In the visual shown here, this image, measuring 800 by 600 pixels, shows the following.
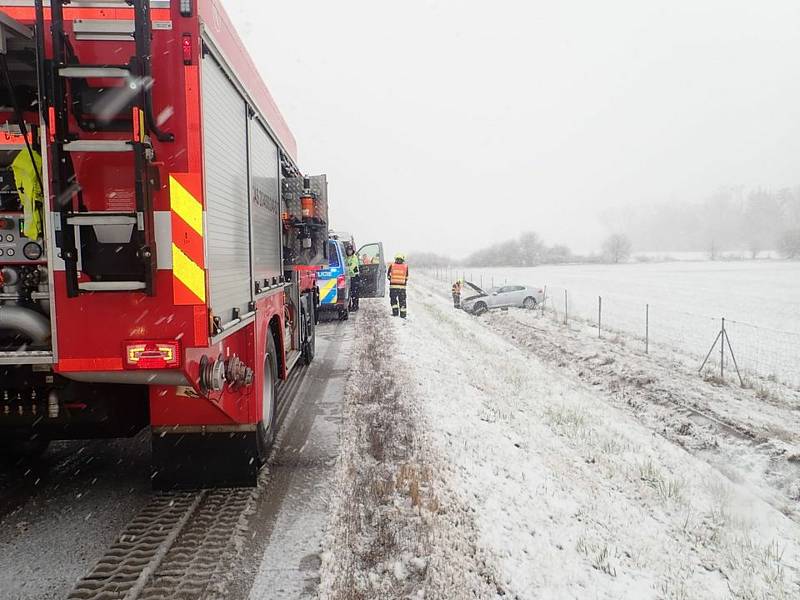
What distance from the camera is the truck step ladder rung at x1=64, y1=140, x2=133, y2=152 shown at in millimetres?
2850

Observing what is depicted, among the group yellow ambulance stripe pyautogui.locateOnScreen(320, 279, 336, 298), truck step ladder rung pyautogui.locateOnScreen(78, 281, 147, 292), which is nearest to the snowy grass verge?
truck step ladder rung pyautogui.locateOnScreen(78, 281, 147, 292)

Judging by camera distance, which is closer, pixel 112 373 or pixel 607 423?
pixel 112 373

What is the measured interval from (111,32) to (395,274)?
515 inches

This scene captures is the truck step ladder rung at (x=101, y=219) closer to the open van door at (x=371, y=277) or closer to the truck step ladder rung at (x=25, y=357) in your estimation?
the truck step ladder rung at (x=25, y=357)

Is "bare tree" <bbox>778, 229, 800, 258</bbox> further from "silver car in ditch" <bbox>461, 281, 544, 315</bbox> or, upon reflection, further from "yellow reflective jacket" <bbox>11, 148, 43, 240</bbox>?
"yellow reflective jacket" <bbox>11, 148, 43, 240</bbox>

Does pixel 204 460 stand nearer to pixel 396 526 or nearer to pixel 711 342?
pixel 396 526

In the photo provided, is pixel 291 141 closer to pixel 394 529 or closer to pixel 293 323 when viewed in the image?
pixel 293 323

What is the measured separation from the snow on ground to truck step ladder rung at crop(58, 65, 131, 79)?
3.58 metres

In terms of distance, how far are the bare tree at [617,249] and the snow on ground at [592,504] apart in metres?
83.9

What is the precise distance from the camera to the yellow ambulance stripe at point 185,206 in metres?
3.05

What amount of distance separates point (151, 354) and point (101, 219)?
0.78 metres

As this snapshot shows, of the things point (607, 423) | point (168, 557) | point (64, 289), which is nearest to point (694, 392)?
point (607, 423)

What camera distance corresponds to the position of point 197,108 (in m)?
3.10

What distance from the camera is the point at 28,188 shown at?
10.00ft
